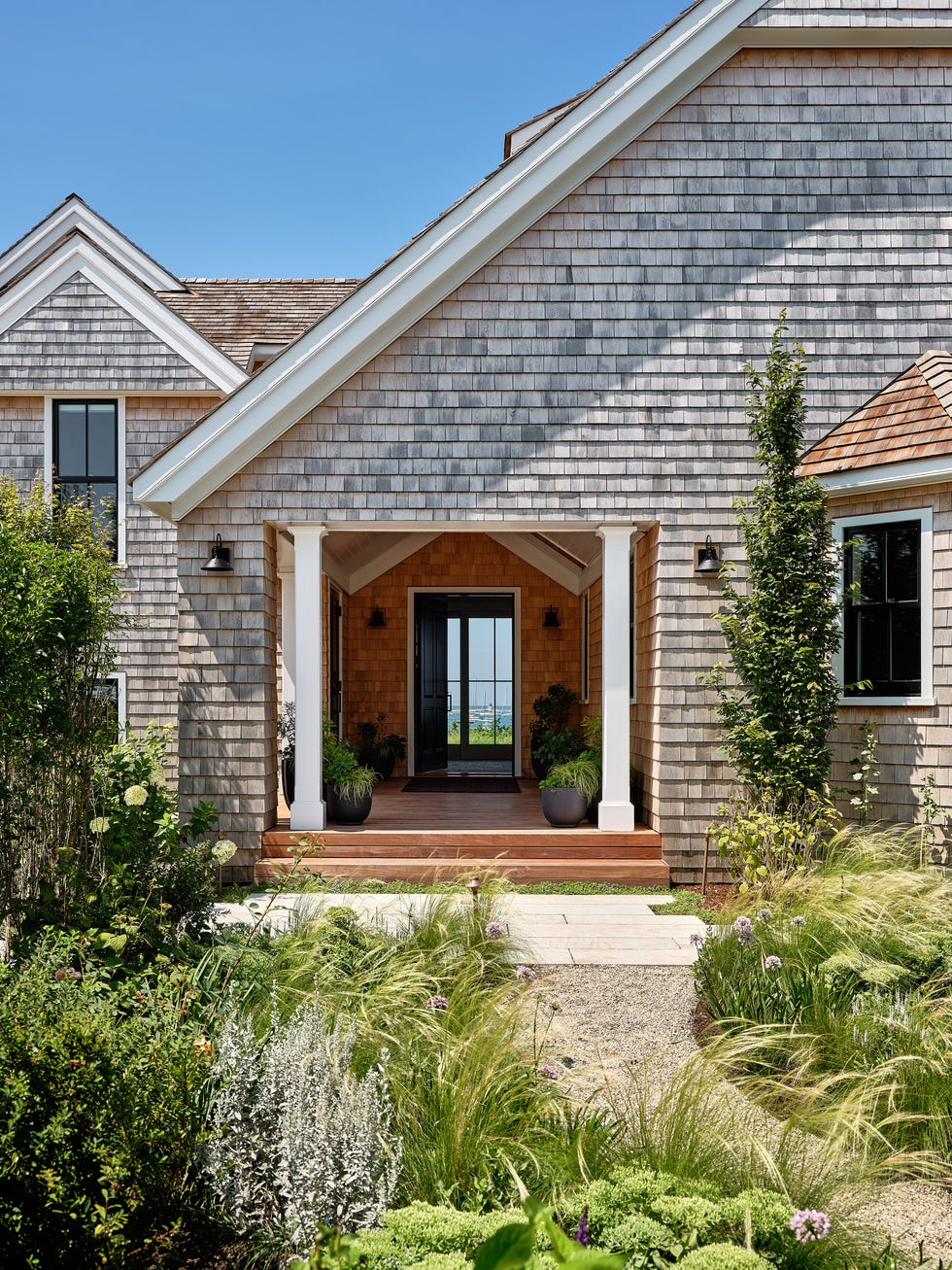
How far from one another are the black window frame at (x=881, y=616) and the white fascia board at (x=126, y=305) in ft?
20.2

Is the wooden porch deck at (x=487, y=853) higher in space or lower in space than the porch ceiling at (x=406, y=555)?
lower

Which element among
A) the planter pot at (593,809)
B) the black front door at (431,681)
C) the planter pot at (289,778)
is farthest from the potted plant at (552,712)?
the planter pot at (289,778)

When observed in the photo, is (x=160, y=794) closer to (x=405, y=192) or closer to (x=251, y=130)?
(x=251, y=130)

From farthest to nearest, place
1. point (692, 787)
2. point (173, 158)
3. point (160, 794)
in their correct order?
point (173, 158), point (692, 787), point (160, 794)

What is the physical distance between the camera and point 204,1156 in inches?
99.1

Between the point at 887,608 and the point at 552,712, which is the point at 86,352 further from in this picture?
the point at 887,608

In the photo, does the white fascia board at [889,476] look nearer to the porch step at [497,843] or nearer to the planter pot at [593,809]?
the porch step at [497,843]

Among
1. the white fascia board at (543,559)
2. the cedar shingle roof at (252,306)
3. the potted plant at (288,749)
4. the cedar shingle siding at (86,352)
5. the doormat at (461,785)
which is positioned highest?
the cedar shingle roof at (252,306)

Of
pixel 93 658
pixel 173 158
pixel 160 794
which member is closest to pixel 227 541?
pixel 93 658

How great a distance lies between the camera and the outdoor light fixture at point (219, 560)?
718cm

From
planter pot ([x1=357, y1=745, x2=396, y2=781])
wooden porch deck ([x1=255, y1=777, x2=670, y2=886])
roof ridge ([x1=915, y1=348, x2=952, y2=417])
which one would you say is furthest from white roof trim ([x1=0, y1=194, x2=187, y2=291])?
roof ridge ([x1=915, y1=348, x2=952, y2=417])

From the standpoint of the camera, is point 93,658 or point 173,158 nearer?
A: point 93,658

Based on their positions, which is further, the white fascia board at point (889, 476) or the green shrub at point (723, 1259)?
the white fascia board at point (889, 476)

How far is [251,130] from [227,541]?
7099 mm
